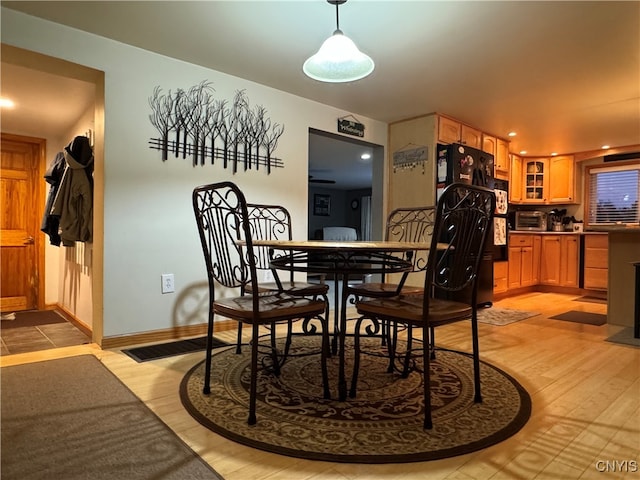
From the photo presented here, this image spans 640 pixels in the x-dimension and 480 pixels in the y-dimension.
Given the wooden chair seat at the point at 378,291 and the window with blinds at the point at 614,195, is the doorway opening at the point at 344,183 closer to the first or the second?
the wooden chair seat at the point at 378,291

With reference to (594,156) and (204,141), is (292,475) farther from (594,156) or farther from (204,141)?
(594,156)

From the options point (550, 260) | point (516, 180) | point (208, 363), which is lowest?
point (208, 363)

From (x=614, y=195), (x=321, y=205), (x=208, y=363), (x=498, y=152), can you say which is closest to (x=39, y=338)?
(x=208, y=363)

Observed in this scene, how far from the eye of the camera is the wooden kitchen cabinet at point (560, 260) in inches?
224

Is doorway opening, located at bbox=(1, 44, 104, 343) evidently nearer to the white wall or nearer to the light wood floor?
the white wall

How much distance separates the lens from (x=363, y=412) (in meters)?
1.65

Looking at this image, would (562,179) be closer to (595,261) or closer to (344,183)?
(595,261)

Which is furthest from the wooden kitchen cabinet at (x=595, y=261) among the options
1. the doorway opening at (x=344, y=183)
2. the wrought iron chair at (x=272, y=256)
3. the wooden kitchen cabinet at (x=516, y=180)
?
the wrought iron chair at (x=272, y=256)

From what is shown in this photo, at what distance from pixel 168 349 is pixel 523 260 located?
16.7 feet

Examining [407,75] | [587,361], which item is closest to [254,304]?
[587,361]

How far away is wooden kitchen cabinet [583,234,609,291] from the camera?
17.6ft

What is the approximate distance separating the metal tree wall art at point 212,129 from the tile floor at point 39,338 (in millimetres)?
1578

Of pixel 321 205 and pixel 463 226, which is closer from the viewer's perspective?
pixel 463 226

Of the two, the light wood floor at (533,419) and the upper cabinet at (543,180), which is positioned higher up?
the upper cabinet at (543,180)
